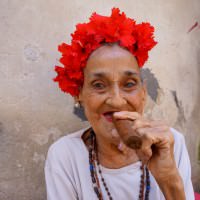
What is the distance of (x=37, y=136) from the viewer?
7.45 ft

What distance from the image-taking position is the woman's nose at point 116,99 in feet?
5.61

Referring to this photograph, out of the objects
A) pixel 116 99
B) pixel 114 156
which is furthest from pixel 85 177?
pixel 116 99

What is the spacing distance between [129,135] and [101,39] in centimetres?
73

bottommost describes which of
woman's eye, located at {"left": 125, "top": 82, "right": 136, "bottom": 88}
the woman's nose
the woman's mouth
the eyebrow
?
the woman's mouth

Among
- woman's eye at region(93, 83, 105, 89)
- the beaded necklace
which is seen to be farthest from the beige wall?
woman's eye at region(93, 83, 105, 89)

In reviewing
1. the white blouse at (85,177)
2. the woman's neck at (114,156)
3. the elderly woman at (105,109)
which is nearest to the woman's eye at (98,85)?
the elderly woman at (105,109)

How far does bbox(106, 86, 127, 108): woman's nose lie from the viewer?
171 cm

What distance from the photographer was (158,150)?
1.41 metres

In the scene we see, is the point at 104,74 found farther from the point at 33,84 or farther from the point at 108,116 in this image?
the point at 33,84

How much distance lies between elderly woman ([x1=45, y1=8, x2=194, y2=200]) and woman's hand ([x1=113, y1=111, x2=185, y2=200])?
21 centimetres

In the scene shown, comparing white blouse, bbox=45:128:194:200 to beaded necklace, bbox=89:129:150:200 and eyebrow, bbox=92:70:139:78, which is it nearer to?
beaded necklace, bbox=89:129:150:200

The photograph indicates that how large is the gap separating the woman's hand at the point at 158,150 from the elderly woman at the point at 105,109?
0.21m

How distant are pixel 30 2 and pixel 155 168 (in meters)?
1.43

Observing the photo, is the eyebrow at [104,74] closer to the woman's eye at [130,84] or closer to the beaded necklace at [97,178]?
the woman's eye at [130,84]
